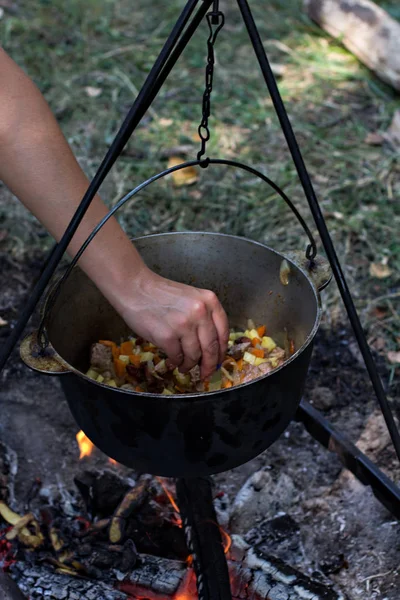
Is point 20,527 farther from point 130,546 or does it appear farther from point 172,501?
point 172,501

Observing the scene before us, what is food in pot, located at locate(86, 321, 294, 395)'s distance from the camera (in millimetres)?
1924

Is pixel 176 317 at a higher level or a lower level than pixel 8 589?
higher

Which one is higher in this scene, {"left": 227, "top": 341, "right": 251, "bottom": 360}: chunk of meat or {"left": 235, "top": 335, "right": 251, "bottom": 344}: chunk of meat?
{"left": 227, "top": 341, "right": 251, "bottom": 360}: chunk of meat

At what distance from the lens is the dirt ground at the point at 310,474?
2.11 m

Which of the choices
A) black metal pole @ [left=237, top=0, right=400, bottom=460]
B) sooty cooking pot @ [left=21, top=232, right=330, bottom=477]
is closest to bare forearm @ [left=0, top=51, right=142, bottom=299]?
sooty cooking pot @ [left=21, top=232, right=330, bottom=477]

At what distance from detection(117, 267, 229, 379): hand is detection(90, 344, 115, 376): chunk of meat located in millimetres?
425

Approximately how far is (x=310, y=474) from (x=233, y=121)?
265cm

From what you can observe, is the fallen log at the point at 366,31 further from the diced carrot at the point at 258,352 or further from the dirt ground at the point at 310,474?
the diced carrot at the point at 258,352

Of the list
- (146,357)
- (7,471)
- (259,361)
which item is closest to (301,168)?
(259,361)

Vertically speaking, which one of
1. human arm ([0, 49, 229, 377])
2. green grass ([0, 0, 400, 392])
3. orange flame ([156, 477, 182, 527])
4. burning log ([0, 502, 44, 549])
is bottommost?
orange flame ([156, 477, 182, 527])

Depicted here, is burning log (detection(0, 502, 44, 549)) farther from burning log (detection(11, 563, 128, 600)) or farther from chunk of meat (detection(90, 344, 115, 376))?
chunk of meat (detection(90, 344, 115, 376))

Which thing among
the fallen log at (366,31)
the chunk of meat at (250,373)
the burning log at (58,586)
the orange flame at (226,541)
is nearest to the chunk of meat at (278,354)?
the chunk of meat at (250,373)

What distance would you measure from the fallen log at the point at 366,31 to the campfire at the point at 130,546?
11.2ft

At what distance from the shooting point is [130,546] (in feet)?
6.82
